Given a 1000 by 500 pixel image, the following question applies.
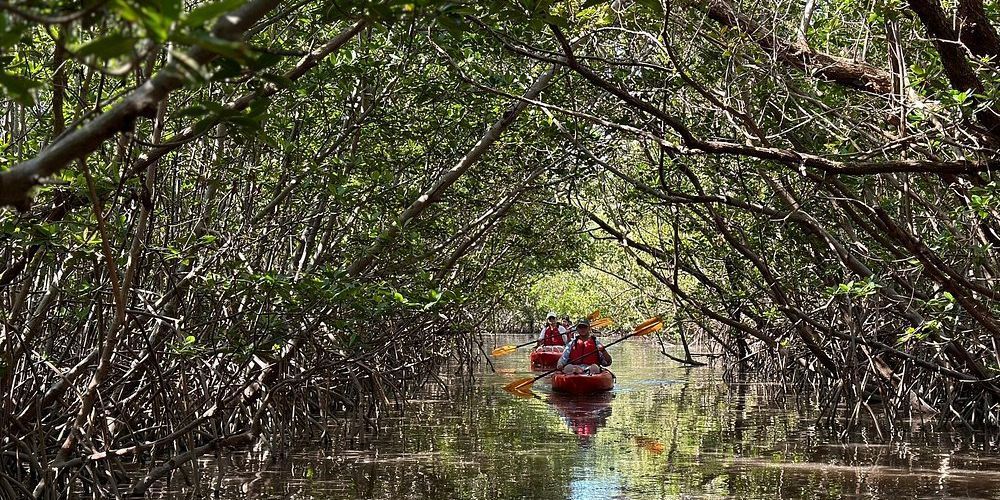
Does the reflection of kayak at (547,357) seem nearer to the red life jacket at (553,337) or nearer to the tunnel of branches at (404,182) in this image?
the red life jacket at (553,337)

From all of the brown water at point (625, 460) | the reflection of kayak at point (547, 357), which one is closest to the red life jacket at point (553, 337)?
the reflection of kayak at point (547, 357)

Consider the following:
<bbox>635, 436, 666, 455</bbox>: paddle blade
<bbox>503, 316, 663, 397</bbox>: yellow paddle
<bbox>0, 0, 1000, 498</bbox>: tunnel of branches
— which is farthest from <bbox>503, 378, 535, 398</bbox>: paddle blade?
<bbox>635, 436, 666, 455</bbox>: paddle blade

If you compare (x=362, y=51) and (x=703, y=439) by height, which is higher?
(x=362, y=51)

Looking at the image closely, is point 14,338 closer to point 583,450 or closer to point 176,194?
point 176,194

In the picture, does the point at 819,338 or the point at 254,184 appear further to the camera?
the point at 819,338

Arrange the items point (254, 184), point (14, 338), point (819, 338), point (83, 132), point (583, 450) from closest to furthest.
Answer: point (83, 132) < point (14, 338) < point (254, 184) < point (583, 450) < point (819, 338)

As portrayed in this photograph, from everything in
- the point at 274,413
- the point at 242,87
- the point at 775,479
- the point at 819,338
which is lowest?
the point at 775,479

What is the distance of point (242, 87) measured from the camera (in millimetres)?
6656

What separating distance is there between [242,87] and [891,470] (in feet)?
17.4

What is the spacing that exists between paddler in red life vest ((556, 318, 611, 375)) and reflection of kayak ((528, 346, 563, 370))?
13.5ft

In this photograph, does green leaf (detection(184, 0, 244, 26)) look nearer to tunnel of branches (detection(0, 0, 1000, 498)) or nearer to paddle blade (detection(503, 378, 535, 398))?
tunnel of branches (detection(0, 0, 1000, 498))

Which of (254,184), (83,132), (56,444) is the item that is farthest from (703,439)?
(83,132)

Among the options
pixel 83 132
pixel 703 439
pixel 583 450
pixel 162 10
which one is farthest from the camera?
pixel 703 439

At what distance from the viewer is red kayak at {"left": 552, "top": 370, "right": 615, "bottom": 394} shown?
601 inches
